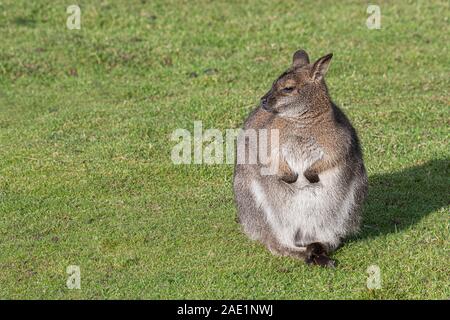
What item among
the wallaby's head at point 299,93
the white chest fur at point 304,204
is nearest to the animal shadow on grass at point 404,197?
the white chest fur at point 304,204

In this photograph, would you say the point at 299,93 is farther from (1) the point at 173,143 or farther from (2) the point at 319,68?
(1) the point at 173,143

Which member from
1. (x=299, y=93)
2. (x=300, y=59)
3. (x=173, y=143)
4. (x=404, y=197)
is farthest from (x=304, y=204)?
(x=173, y=143)

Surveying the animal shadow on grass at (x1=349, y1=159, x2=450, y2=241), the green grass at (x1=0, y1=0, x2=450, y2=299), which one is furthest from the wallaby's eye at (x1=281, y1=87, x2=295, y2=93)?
the animal shadow on grass at (x1=349, y1=159, x2=450, y2=241)

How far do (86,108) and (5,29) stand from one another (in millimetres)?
3844

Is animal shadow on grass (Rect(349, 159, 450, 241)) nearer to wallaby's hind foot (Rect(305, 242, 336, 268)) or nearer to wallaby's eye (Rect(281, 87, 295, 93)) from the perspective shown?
wallaby's hind foot (Rect(305, 242, 336, 268))

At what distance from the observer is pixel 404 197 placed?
959 cm

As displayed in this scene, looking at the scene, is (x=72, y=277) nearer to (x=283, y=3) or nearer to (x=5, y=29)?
(x=5, y=29)

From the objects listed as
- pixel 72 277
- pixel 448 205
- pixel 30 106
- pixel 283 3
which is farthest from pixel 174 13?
pixel 72 277

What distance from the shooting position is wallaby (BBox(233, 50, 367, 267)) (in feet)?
25.7

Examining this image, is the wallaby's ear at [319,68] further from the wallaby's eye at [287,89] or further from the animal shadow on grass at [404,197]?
the animal shadow on grass at [404,197]

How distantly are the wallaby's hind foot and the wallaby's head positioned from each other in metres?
1.14

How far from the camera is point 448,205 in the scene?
9281 mm

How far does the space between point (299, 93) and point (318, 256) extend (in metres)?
1.36

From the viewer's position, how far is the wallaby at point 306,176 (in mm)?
7828
